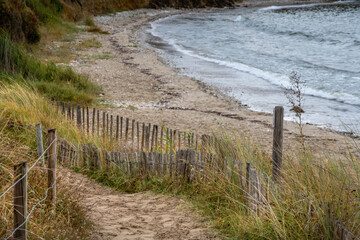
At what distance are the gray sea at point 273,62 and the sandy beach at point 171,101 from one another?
636 mm

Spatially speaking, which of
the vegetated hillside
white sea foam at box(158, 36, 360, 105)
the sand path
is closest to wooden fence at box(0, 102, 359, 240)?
the sand path

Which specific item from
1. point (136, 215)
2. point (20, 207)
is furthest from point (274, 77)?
point (20, 207)

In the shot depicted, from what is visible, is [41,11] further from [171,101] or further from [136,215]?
[136,215]

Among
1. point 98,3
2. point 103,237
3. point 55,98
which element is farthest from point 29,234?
point 98,3

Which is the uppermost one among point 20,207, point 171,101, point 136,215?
point 20,207

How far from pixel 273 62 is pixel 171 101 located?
9647mm

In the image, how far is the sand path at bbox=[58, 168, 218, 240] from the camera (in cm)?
349

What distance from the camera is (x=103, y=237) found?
10.9 feet

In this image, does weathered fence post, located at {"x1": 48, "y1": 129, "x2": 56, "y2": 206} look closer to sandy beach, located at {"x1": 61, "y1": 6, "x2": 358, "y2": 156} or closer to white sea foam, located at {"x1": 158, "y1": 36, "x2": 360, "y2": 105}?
sandy beach, located at {"x1": 61, "y1": 6, "x2": 358, "y2": 156}

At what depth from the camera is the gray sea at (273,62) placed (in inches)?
453

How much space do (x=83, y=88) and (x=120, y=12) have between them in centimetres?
3010

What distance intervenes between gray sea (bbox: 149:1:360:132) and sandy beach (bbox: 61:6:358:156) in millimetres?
636

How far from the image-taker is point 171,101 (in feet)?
35.1

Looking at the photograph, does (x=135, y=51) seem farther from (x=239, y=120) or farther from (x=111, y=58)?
(x=239, y=120)
